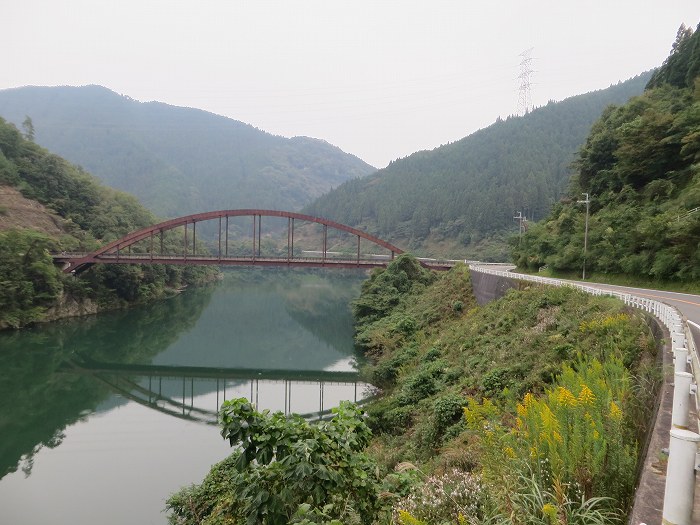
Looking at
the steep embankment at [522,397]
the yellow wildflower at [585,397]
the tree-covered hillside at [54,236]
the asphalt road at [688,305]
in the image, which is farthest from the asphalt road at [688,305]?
the tree-covered hillside at [54,236]

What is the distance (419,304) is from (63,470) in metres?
17.9

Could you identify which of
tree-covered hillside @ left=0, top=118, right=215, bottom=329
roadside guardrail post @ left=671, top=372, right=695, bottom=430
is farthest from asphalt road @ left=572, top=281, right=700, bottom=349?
tree-covered hillside @ left=0, top=118, right=215, bottom=329

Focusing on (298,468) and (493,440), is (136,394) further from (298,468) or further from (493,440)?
(493,440)

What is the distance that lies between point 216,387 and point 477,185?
89.9 meters

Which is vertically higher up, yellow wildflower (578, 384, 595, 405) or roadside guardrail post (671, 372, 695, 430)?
roadside guardrail post (671, 372, 695, 430)

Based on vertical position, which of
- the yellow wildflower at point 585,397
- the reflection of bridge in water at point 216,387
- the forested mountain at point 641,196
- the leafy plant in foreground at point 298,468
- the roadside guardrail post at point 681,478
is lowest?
the reflection of bridge in water at point 216,387

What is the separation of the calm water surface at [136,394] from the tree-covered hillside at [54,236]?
2.18 m

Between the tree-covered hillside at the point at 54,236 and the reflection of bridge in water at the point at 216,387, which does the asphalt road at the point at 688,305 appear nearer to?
the reflection of bridge in water at the point at 216,387

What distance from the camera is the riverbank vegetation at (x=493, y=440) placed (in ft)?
9.90

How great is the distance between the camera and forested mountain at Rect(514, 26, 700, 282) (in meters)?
15.7

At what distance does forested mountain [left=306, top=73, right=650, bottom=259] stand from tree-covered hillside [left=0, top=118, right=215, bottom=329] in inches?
1989

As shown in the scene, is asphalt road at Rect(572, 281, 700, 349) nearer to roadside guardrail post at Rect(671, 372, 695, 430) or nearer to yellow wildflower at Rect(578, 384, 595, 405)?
yellow wildflower at Rect(578, 384, 595, 405)

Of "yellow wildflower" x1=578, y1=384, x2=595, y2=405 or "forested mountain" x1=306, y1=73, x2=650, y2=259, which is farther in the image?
"forested mountain" x1=306, y1=73, x2=650, y2=259

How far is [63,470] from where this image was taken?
1208 cm
